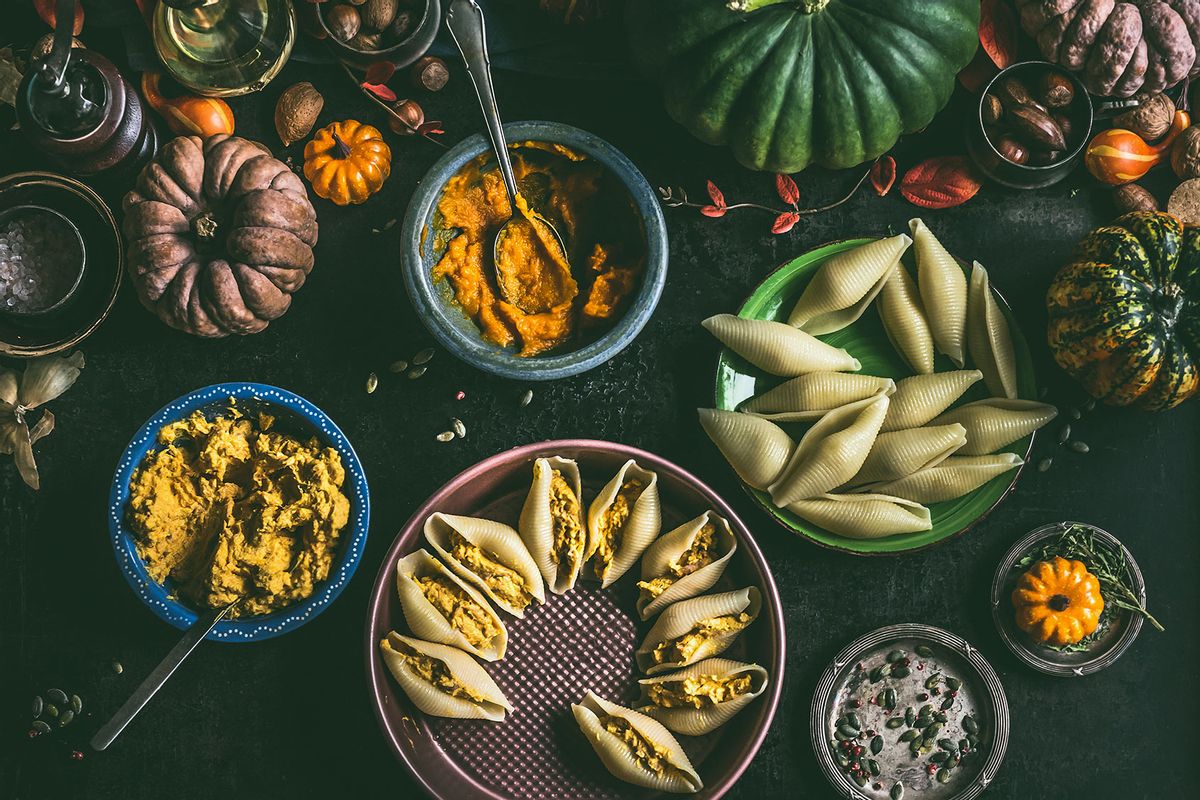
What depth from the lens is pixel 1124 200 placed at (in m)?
2.34

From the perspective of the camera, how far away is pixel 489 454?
236cm

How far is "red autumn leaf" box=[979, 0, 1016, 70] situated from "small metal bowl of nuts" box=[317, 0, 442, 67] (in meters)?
1.35

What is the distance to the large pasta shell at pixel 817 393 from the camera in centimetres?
219

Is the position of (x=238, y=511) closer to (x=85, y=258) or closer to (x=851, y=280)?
(x=85, y=258)

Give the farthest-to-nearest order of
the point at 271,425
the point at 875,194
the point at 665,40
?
the point at 875,194 → the point at 271,425 → the point at 665,40

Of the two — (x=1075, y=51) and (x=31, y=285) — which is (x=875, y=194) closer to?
(x=1075, y=51)

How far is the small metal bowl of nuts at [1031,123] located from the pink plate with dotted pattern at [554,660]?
1094 mm

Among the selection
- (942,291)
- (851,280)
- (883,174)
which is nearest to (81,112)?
(851,280)

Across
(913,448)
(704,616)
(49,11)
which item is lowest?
(704,616)

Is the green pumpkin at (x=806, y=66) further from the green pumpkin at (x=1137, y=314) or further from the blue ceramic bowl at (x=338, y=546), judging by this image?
the blue ceramic bowl at (x=338, y=546)

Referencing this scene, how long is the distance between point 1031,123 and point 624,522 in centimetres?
137

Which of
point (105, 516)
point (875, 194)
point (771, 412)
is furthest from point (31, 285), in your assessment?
point (875, 194)

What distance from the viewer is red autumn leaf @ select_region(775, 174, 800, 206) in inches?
92.4

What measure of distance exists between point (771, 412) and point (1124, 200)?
106 centimetres
